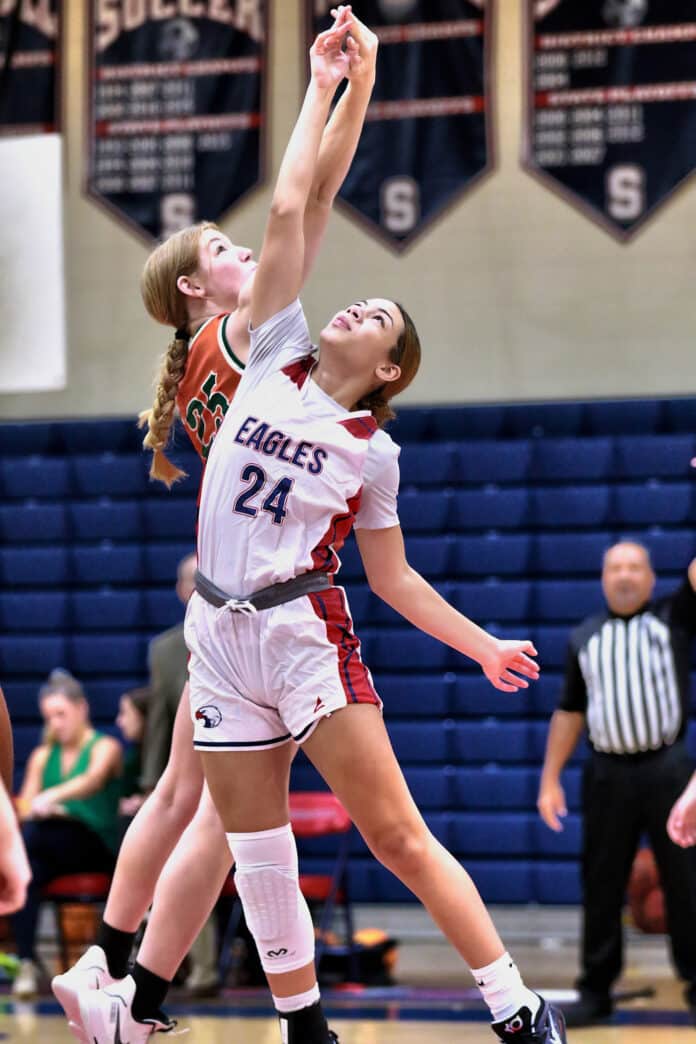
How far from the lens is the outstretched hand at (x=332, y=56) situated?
3578mm

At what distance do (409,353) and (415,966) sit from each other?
541 centimetres

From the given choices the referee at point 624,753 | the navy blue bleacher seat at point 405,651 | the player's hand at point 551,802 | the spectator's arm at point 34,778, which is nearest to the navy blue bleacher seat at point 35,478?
the spectator's arm at point 34,778

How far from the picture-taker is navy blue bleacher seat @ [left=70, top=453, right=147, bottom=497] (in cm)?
981

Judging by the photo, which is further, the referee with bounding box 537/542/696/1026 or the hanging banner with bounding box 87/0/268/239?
the hanging banner with bounding box 87/0/268/239

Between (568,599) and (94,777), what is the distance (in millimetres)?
2931

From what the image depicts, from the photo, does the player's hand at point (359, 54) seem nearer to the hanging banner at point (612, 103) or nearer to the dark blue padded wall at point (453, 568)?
the dark blue padded wall at point (453, 568)

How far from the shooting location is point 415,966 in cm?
834

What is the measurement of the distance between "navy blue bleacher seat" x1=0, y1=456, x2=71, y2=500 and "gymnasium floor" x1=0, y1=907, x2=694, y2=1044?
10.6 ft

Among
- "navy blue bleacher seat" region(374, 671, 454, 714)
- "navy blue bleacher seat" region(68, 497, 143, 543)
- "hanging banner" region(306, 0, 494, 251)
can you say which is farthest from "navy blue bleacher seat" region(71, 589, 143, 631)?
"hanging banner" region(306, 0, 494, 251)

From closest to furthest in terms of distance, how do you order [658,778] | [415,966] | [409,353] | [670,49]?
[409,353]
[658,778]
[415,966]
[670,49]

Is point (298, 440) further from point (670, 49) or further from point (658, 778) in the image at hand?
point (670, 49)

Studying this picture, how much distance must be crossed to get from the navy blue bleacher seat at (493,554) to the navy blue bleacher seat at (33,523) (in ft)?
8.22

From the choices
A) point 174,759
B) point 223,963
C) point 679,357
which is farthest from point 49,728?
point 174,759

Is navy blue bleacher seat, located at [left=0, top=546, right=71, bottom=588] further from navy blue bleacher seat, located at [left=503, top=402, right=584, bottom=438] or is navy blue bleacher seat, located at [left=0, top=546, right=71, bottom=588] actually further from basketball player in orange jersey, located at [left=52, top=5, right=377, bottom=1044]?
basketball player in orange jersey, located at [left=52, top=5, right=377, bottom=1044]
